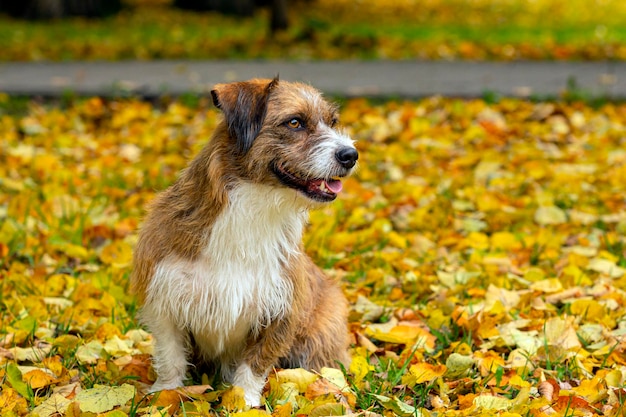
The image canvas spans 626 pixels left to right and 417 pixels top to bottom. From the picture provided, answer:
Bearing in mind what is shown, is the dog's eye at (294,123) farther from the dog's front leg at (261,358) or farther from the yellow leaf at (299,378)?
the yellow leaf at (299,378)

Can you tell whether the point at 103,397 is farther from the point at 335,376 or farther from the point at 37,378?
the point at 335,376

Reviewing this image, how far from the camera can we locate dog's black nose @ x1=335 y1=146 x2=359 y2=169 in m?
3.36

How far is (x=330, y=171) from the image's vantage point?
11.0 ft

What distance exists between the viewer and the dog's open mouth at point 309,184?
3.38 m

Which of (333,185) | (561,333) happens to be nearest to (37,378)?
(333,185)

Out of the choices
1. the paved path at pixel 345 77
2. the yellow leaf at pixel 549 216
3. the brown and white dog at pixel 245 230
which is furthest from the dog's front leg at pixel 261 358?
the paved path at pixel 345 77

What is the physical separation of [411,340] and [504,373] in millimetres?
488

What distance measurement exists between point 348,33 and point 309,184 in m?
11.6

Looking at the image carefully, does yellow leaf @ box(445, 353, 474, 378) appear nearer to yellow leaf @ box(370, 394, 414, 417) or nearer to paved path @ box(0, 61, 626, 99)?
yellow leaf @ box(370, 394, 414, 417)

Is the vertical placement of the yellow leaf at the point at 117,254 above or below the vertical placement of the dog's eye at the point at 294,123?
below

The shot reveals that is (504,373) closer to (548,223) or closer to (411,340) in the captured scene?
(411,340)

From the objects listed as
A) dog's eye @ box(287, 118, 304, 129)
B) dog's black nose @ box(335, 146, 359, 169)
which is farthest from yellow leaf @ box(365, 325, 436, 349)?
dog's eye @ box(287, 118, 304, 129)

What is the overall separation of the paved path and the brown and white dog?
19.8ft

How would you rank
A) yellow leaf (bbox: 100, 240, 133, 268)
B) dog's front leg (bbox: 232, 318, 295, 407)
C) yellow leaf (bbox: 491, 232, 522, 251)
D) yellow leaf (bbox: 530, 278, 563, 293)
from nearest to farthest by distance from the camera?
1. dog's front leg (bbox: 232, 318, 295, 407)
2. yellow leaf (bbox: 530, 278, 563, 293)
3. yellow leaf (bbox: 100, 240, 133, 268)
4. yellow leaf (bbox: 491, 232, 522, 251)
